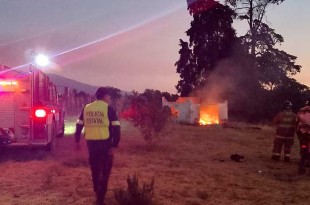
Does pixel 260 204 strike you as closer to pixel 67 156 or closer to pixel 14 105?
pixel 67 156

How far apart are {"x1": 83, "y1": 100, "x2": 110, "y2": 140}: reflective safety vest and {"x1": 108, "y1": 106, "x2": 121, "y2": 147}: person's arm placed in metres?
0.06

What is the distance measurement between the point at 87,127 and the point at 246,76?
28534 millimetres

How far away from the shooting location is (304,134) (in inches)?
388

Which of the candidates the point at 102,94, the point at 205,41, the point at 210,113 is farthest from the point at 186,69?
the point at 102,94

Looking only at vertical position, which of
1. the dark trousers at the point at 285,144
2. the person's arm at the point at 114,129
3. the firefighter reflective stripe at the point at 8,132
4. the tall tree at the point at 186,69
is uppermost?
the tall tree at the point at 186,69

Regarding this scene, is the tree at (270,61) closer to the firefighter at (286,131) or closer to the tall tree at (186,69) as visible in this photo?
the tall tree at (186,69)

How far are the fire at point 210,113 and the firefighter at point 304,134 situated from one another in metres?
18.9

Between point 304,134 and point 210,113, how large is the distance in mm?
19880

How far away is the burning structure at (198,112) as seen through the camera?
1118 inches

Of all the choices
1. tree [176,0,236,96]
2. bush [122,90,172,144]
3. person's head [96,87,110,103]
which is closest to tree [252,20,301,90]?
tree [176,0,236,96]

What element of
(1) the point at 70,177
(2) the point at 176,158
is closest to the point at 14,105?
(1) the point at 70,177

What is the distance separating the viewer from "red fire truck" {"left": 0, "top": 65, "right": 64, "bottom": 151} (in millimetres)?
10594

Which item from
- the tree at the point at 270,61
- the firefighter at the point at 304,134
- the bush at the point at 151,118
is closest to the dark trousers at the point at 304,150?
the firefighter at the point at 304,134

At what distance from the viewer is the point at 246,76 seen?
1316 inches
